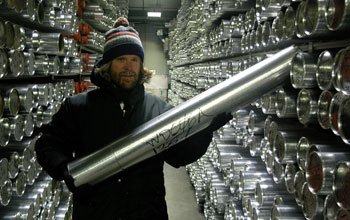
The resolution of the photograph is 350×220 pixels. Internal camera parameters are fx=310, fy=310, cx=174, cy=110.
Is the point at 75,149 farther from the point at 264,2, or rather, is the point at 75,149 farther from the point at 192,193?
the point at 192,193

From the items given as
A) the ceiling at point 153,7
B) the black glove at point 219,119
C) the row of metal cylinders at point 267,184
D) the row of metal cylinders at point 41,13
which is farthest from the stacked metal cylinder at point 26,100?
the ceiling at point 153,7

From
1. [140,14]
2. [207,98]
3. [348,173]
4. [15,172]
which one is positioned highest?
[140,14]

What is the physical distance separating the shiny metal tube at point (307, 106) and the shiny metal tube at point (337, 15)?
1.10 ft

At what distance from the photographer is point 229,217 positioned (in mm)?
2732

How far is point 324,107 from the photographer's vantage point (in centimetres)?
136

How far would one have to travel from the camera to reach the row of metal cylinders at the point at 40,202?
225 cm

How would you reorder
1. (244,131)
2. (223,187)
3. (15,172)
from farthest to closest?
(223,187) → (244,131) → (15,172)

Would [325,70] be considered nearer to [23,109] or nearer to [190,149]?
[190,149]

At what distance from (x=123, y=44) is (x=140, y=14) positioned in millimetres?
10919

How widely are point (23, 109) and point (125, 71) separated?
3.15ft

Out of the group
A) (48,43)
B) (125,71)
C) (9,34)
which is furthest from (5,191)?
(48,43)

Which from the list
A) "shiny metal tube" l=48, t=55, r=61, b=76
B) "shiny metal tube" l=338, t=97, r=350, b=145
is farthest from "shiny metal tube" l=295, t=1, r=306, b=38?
"shiny metal tube" l=48, t=55, r=61, b=76

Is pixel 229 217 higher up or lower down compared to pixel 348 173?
lower down

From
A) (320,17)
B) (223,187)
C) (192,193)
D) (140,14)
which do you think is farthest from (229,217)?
(140,14)
